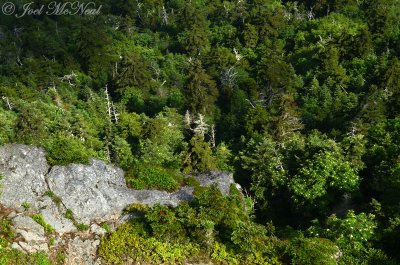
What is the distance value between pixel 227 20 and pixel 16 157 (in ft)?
208

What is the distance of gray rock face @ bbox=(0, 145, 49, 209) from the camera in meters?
18.5

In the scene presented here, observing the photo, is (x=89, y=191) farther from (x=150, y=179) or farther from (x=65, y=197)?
(x=150, y=179)

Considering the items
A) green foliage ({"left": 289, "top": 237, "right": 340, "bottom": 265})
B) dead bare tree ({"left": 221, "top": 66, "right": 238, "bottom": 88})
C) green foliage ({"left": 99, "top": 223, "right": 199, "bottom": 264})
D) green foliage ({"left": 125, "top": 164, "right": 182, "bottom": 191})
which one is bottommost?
dead bare tree ({"left": 221, "top": 66, "right": 238, "bottom": 88})

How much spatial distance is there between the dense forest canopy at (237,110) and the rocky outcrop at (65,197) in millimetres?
827

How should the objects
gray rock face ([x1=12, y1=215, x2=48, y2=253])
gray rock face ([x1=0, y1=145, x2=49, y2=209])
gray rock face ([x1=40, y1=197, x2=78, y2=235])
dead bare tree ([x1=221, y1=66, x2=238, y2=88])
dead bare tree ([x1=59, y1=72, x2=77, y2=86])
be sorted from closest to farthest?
gray rock face ([x1=12, y1=215, x2=48, y2=253]), gray rock face ([x1=40, y1=197, x2=78, y2=235]), gray rock face ([x1=0, y1=145, x2=49, y2=209]), dead bare tree ([x1=221, y1=66, x2=238, y2=88]), dead bare tree ([x1=59, y1=72, x2=77, y2=86])

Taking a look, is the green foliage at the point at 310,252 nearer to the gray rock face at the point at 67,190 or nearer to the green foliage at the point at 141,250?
the green foliage at the point at 141,250

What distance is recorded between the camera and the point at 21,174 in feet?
63.7

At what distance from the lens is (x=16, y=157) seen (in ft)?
65.4

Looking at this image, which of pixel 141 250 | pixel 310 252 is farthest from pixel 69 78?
pixel 310 252

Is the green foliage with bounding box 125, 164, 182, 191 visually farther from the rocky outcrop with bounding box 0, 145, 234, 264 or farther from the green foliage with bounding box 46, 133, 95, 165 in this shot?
the green foliage with bounding box 46, 133, 95, 165

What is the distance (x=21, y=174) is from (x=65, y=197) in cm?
219

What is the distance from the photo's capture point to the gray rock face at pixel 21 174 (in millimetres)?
18531

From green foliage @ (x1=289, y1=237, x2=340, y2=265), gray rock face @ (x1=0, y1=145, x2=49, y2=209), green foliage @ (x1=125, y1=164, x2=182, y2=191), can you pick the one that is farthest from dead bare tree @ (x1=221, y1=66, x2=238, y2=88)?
green foliage @ (x1=289, y1=237, x2=340, y2=265)

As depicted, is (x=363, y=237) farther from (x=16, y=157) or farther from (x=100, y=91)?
(x=100, y=91)
